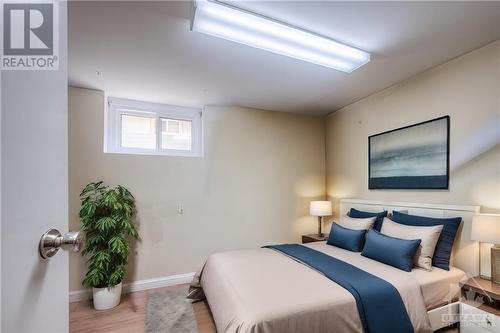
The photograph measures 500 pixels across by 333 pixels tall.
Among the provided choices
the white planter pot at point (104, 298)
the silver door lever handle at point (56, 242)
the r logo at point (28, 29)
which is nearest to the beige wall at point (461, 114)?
the silver door lever handle at point (56, 242)

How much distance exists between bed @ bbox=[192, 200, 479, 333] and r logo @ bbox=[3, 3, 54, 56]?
1.56 meters

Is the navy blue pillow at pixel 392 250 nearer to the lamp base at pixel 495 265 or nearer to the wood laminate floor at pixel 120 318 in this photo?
the lamp base at pixel 495 265

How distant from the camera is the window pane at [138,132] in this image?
10.7 ft

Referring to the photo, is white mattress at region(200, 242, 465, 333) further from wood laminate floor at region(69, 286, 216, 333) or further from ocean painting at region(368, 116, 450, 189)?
ocean painting at region(368, 116, 450, 189)

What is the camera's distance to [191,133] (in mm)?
3574

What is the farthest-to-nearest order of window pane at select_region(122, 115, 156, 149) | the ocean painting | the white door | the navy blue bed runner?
window pane at select_region(122, 115, 156, 149), the ocean painting, the navy blue bed runner, the white door

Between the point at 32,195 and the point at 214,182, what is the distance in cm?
293

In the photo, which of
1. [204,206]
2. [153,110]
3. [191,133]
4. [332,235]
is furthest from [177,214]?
[332,235]

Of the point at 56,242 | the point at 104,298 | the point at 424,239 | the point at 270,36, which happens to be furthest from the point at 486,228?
the point at 104,298

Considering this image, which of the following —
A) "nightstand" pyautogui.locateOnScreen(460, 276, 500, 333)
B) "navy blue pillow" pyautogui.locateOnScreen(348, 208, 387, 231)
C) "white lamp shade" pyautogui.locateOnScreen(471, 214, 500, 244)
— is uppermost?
"white lamp shade" pyautogui.locateOnScreen(471, 214, 500, 244)

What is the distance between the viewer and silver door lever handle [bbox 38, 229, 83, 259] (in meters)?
0.62

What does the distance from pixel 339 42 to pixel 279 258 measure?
6.67 ft

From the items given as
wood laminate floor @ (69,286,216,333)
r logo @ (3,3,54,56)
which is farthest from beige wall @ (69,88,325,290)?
r logo @ (3,3,54,56)

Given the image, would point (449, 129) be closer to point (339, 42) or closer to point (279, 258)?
point (339, 42)
